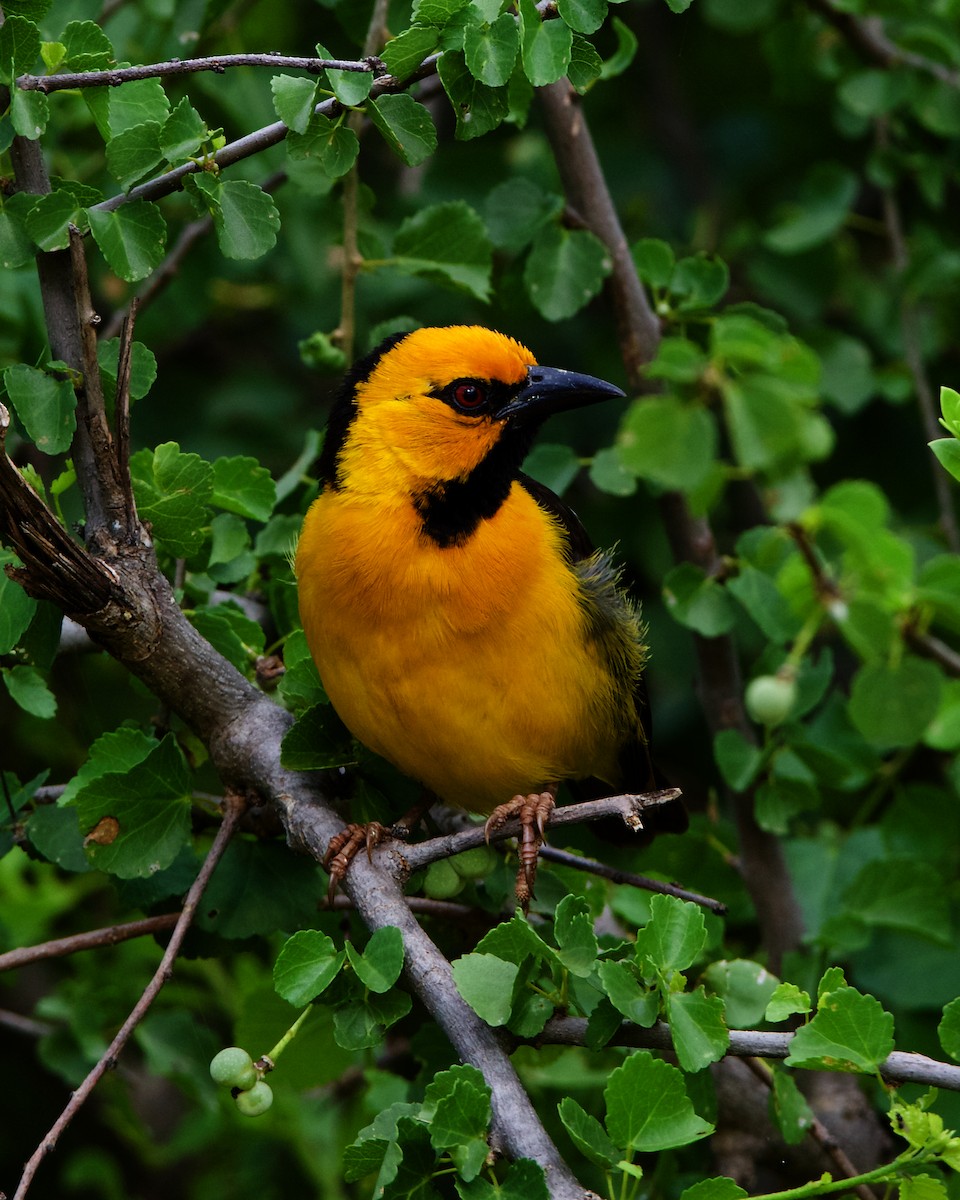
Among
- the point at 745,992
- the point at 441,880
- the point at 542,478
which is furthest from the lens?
the point at 542,478

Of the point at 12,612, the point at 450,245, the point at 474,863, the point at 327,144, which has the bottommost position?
the point at 474,863

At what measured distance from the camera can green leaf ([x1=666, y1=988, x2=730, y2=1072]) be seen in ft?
6.20

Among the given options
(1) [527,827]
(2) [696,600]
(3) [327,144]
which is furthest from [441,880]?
(3) [327,144]

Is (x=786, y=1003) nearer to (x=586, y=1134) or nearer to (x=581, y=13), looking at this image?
(x=586, y=1134)

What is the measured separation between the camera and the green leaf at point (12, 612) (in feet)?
7.75

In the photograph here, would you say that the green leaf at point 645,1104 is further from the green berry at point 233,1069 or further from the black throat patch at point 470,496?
the black throat patch at point 470,496

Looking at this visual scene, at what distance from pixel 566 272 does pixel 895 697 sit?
179cm

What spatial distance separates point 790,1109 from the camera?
2482mm

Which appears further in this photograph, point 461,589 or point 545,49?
point 461,589

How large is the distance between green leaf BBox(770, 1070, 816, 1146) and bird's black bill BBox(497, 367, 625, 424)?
1438 mm

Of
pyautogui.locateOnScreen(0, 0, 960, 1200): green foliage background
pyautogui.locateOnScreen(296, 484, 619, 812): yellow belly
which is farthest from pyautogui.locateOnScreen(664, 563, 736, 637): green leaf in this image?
pyautogui.locateOnScreen(296, 484, 619, 812): yellow belly

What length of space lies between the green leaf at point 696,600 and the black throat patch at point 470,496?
0.43 m

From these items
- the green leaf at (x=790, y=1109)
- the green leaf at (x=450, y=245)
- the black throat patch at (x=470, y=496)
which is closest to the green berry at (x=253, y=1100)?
the green leaf at (x=790, y=1109)

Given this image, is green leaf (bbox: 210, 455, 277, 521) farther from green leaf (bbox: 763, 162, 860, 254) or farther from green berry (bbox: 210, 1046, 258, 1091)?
green leaf (bbox: 763, 162, 860, 254)
